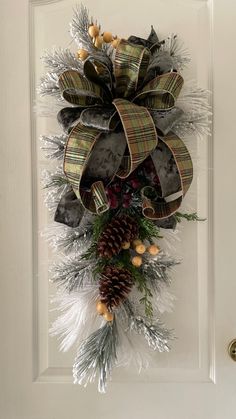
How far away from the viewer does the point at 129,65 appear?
0.65m

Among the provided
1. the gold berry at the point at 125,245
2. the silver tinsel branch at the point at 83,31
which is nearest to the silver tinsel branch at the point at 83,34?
the silver tinsel branch at the point at 83,31

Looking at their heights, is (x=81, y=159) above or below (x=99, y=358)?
above

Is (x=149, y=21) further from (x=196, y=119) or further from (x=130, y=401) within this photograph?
(x=130, y=401)

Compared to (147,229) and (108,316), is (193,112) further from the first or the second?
(108,316)

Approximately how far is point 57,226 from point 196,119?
1.19 ft

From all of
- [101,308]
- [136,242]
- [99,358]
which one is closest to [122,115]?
[136,242]

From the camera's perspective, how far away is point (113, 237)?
2.22 feet

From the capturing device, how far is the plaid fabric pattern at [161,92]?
25.6 inches

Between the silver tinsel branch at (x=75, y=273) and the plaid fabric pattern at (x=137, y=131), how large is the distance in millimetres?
229

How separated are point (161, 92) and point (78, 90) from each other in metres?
0.15

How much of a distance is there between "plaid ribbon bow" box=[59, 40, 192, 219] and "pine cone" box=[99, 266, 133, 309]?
0.13 metres

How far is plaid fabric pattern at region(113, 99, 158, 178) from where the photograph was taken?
607 millimetres

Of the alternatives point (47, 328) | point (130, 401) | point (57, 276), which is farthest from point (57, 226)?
point (130, 401)

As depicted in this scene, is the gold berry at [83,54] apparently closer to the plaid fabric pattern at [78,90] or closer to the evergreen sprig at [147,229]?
the plaid fabric pattern at [78,90]
